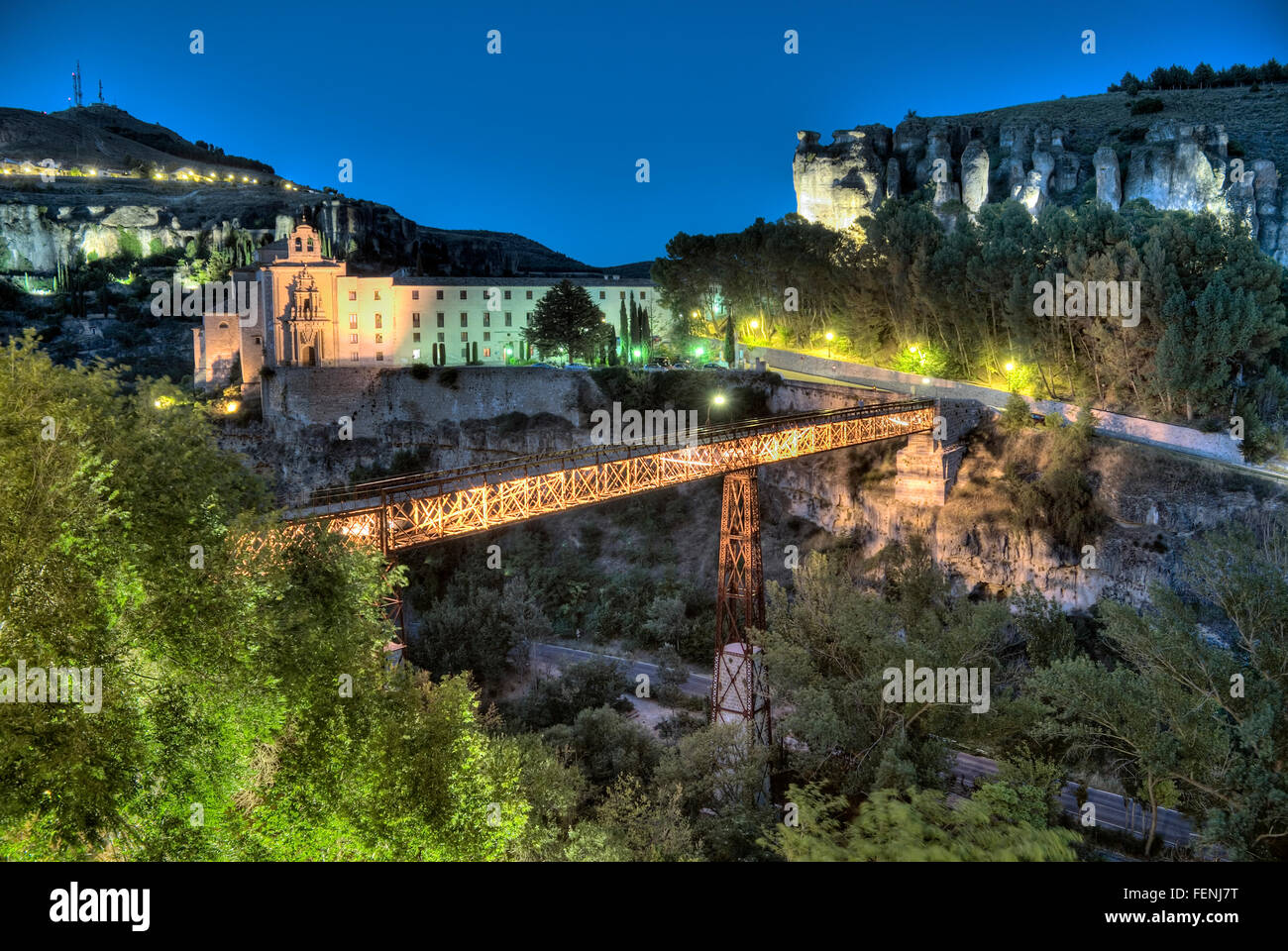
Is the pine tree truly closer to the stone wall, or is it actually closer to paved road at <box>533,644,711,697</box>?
the stone wall

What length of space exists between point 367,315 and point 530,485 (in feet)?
146

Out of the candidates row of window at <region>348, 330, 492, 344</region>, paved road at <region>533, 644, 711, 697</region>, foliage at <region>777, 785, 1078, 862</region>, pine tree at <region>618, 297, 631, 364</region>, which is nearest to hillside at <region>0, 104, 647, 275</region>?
row of window at <region>348, 330, 492, 344</region>

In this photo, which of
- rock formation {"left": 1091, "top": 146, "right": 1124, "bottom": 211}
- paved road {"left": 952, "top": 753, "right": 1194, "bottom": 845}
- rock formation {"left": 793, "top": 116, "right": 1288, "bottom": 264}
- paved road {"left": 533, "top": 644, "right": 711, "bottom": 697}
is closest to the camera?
paved road {"left": 952, "top": 753, "right": 1194, "bottom": 845}

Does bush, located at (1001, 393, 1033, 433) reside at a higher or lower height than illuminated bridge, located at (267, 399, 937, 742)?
higher

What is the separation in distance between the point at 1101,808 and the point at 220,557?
2230 centimetres

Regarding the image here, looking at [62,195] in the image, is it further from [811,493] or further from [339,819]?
[339,819]

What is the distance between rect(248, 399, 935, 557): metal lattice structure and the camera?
18.1m

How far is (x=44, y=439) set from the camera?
11367mm

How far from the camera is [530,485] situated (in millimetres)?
21141

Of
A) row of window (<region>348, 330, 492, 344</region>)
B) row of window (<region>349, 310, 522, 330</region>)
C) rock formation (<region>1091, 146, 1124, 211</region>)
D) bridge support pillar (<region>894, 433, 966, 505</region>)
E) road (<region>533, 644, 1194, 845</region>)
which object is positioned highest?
rock formation (<region>1091, 146, 1124, 211</region>)

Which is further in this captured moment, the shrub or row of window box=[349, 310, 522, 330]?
the shrub

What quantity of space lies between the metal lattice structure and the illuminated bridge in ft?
0.09

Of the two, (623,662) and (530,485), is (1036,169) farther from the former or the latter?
(530,485)
